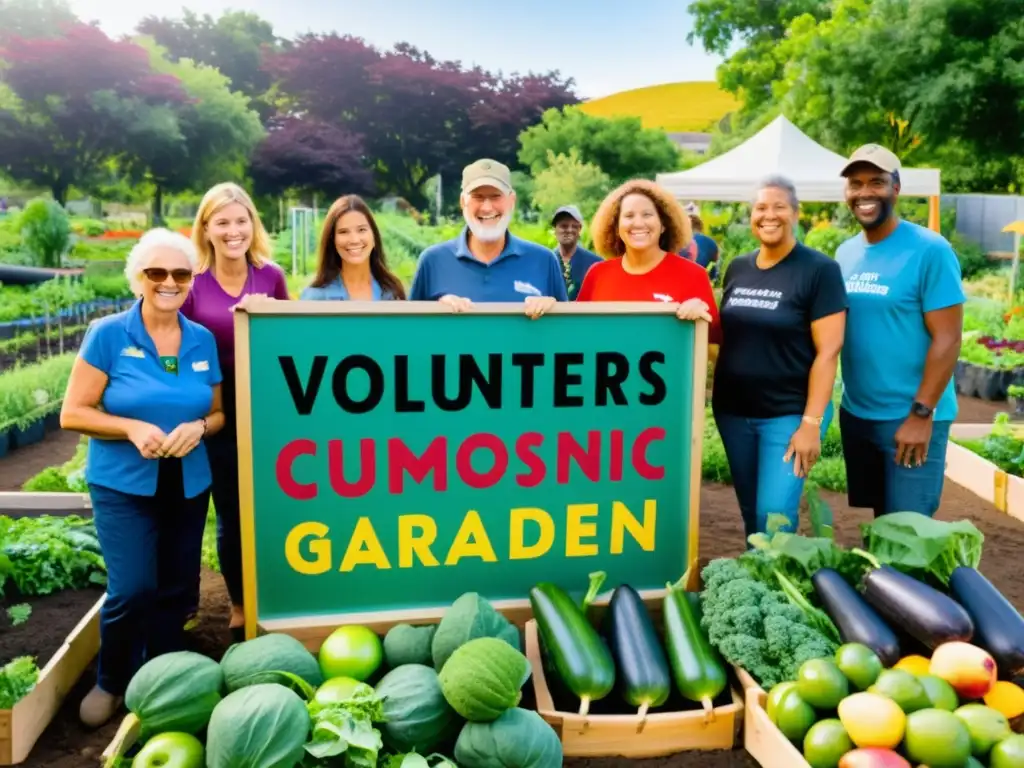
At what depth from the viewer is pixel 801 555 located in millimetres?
3303

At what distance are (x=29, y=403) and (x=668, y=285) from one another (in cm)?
669

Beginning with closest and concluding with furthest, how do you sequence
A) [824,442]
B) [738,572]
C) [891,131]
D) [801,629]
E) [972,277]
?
[801,629]
[738,572]
[824,442]
[972,277]
[891,131]

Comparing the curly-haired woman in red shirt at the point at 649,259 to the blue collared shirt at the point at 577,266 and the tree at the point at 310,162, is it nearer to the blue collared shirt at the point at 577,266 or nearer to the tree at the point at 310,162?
the blue collared shirt at the point at 577,266

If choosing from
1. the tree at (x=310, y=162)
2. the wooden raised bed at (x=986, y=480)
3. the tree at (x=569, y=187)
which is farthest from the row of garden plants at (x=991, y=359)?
the tree at (x=310, y=162)

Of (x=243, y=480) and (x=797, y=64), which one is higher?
(x=797, y=64)

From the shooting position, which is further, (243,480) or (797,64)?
(797,64)

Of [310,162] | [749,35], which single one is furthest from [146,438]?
[749,35]

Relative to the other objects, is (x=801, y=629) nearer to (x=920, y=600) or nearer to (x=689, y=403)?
(x=920, y=600)

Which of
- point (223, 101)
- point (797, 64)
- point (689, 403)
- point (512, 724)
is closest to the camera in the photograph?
point (512, 724)

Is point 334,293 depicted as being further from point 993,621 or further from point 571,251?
point 571,251

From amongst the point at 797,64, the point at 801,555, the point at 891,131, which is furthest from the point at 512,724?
the point at 797,64

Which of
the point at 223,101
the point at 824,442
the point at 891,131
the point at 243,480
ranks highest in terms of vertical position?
the point at 223,101

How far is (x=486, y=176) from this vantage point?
376 cm

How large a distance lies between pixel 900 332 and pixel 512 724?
88.6 inches
